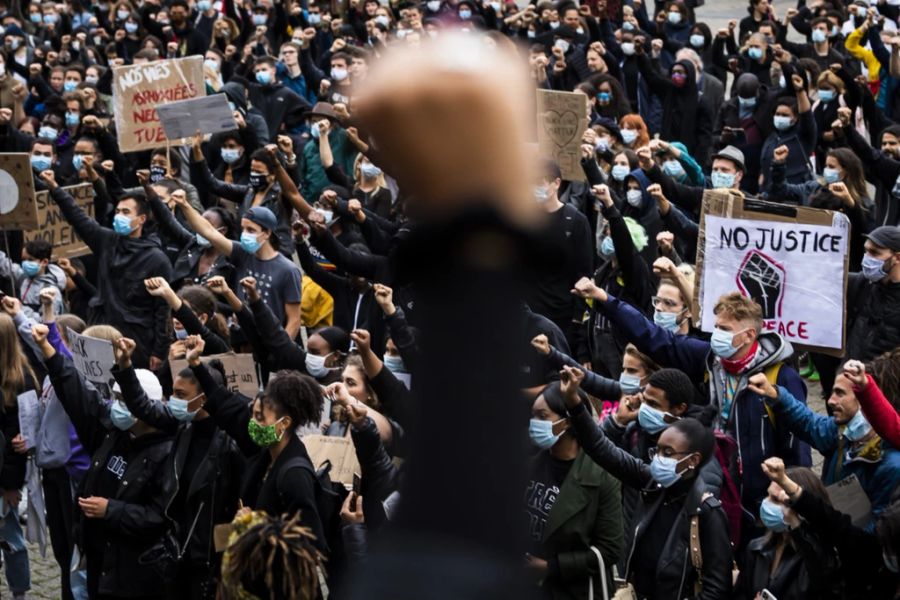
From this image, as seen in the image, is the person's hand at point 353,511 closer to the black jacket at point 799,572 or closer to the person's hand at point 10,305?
the black jacket at point 799,572

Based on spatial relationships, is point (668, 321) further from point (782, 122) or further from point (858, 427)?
point (782, 122)

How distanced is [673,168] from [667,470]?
5.82 m

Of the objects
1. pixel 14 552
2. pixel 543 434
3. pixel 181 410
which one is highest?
pixel 543 434

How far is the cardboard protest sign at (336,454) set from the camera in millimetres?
6645

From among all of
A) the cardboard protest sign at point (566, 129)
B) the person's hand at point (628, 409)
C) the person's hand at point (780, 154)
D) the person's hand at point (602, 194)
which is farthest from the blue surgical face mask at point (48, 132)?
the person's hand at point (628, 409)

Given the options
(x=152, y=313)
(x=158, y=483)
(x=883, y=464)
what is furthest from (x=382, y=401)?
(x=152, y=313)

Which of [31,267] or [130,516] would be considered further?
[31,267]

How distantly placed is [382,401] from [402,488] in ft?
13.6

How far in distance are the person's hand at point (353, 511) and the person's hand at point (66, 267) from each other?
532cm

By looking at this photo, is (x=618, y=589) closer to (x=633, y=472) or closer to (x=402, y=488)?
(x=633, y=472)

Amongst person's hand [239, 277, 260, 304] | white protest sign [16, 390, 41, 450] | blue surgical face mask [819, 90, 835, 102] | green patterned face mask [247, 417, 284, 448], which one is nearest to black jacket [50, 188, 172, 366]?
white protest sign [16, 390, 41, 450]

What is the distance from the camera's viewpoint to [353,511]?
615 cm

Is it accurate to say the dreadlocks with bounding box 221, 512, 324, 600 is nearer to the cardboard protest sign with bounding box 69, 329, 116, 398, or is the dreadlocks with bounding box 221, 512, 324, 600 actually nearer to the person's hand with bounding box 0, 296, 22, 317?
the cardboard protest sign with bounding box 69, 329, 116, 398

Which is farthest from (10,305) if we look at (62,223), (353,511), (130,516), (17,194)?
(62,223)
